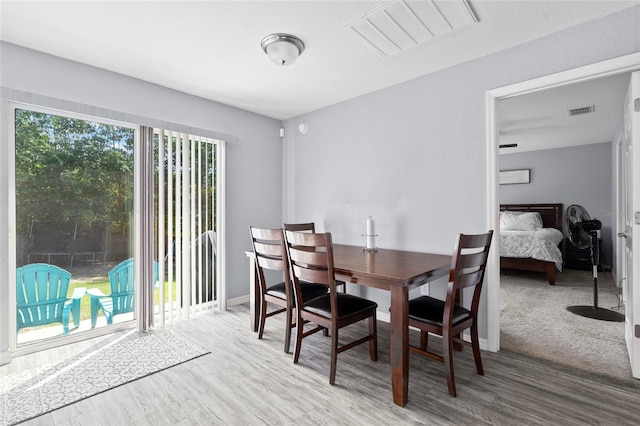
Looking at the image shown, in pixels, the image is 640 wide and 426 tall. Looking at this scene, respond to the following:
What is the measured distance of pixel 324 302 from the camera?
7.39ft

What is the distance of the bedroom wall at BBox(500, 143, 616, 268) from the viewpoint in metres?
5.77

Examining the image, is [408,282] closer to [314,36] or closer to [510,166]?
[314,36]

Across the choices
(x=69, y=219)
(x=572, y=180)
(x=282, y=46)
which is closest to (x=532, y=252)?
(x=572, y=180)

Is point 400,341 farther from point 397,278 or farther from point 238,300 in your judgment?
point 238,300

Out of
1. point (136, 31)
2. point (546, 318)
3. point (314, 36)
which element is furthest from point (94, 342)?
point (546, 318)

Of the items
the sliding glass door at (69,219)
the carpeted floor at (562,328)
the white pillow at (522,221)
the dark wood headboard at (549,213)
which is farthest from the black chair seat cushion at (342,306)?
the dark wood headboard at (549,213)

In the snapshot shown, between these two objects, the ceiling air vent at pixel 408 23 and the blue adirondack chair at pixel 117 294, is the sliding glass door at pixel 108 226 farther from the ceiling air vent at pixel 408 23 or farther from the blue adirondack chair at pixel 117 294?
the ceiling air vent at pixel 408 23

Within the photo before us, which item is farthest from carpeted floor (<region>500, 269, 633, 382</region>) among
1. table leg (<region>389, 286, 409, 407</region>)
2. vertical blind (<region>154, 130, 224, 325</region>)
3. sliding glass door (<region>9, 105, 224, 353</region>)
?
sliding glass door (<region>9, 105, 224, 353</region>)

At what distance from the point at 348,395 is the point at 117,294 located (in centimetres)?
238

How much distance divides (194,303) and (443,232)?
261 centimetres

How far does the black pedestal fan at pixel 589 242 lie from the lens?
3.20 metres

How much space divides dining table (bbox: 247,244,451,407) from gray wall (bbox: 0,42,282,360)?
1662 mm

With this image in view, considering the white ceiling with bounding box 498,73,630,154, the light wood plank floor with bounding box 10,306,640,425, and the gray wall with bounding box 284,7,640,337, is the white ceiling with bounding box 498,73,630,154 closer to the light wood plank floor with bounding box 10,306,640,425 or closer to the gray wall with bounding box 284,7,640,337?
the gray wall with bounding box 284,7,640,337

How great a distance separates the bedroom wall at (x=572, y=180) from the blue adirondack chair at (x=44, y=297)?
24.5 feet
